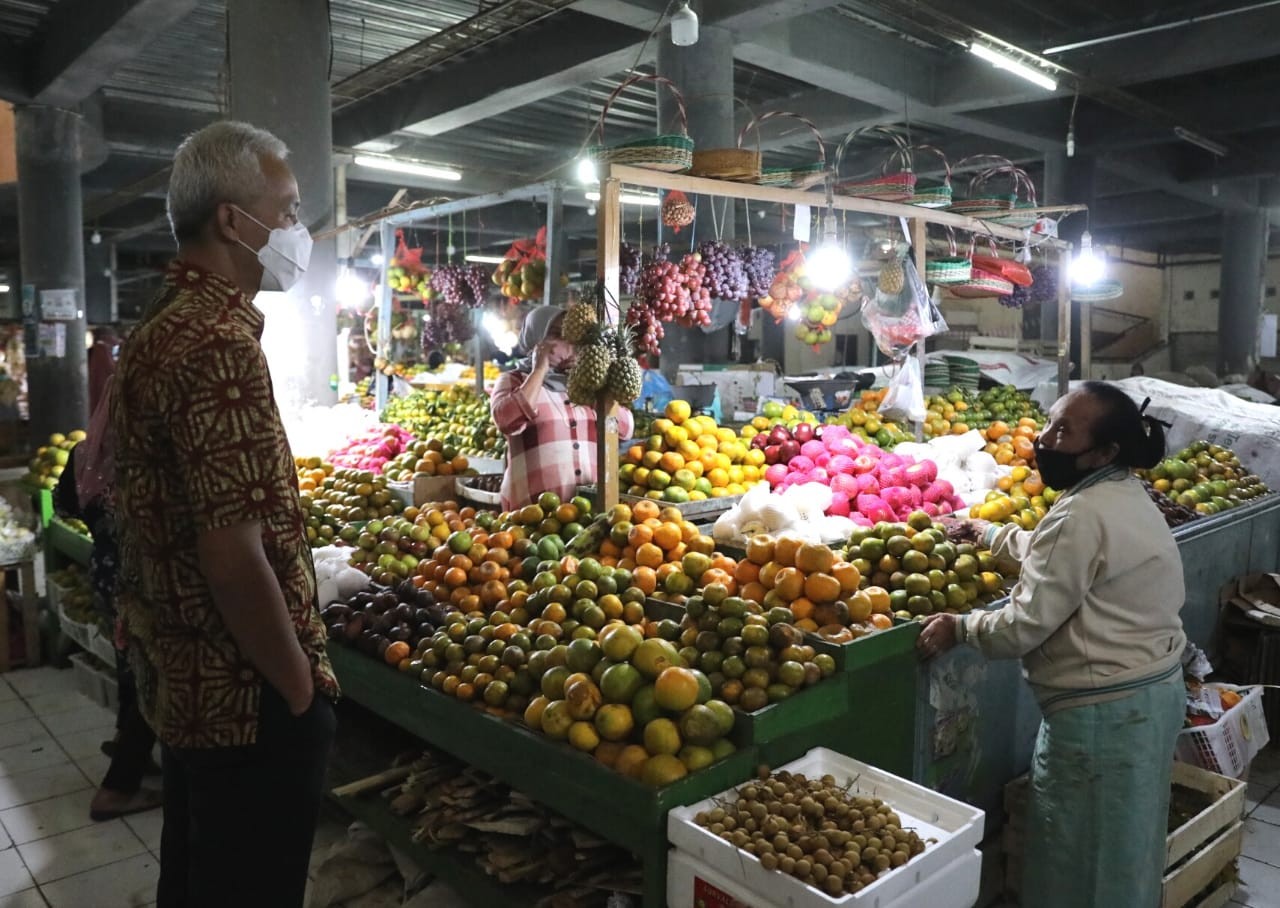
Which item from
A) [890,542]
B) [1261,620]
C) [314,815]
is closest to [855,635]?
[890,542]

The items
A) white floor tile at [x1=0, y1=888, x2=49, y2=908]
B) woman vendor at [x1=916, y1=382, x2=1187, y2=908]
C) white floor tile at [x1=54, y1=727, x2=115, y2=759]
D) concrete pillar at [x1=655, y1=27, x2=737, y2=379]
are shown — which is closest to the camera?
woman vendor at [x1=916, y1=382, x2=1187, y2=908]

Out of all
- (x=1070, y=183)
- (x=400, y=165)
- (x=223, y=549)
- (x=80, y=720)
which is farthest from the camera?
(x=1070, y=183)

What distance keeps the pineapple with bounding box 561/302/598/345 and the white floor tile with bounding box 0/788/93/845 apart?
278cm

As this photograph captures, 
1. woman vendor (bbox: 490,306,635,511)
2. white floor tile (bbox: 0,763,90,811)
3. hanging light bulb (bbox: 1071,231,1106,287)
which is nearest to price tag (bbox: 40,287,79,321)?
white floor tile (bbox: 0,763,90,811)

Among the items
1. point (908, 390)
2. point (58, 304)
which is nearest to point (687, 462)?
point (908, 390)

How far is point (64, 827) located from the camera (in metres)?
3.76

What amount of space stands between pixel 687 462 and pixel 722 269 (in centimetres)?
113

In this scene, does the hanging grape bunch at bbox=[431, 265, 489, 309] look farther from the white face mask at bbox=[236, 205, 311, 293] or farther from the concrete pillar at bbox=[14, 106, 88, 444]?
the white face mask at bbox=[236, 205, 311, 293]

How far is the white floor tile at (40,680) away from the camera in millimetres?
5363

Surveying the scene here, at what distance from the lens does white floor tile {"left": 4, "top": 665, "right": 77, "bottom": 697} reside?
Result: 17.6ft

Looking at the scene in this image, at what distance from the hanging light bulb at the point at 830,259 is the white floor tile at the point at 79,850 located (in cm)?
427

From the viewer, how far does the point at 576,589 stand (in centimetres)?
310

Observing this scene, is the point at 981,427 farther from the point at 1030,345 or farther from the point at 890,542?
the point at 1030,345

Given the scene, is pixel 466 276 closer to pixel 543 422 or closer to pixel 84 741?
pixel 543 422
